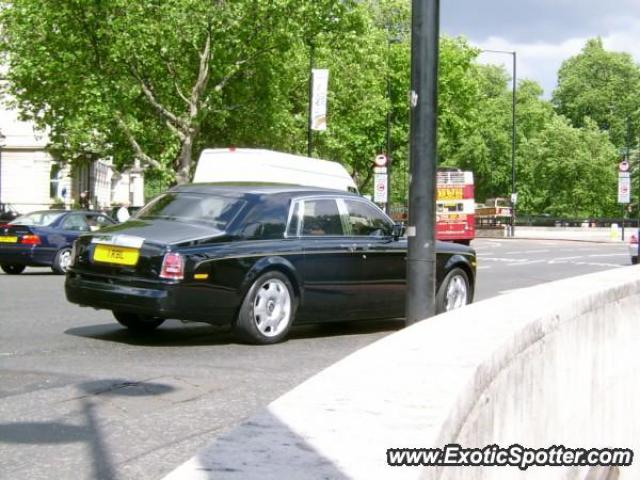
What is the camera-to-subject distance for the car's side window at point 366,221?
10328 mm

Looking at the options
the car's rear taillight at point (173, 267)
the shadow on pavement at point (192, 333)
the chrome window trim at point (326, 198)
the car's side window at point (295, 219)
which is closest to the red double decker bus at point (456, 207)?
the shadow on pavement at point (192, 333)

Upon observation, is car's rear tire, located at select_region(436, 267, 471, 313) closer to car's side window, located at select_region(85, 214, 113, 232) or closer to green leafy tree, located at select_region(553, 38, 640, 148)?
car's side window, located at select_region(85, 214, 113, 232)

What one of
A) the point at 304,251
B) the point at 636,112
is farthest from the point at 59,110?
the point at 636,112

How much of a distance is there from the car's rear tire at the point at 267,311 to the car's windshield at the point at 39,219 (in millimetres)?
12783

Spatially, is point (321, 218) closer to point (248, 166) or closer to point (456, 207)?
point (248, 166)

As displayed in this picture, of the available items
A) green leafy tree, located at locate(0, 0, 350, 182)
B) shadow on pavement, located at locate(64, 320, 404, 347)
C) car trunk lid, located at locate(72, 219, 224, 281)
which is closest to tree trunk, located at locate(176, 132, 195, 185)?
green leafy tree, located at locate(0, 0, 350, 182)

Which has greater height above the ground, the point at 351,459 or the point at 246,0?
the point at 246,0

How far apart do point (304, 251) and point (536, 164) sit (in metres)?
68.0

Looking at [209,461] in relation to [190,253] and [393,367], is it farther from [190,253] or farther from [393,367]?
[190,253]

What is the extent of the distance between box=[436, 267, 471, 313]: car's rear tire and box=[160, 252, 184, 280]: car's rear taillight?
3588 millimetres

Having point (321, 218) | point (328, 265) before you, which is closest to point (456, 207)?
point (321, 218)

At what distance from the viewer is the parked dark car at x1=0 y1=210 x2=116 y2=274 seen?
66.9 feet

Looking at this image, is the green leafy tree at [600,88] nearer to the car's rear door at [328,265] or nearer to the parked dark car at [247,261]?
the parked dark car at [247,261]

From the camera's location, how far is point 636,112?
7731cm
